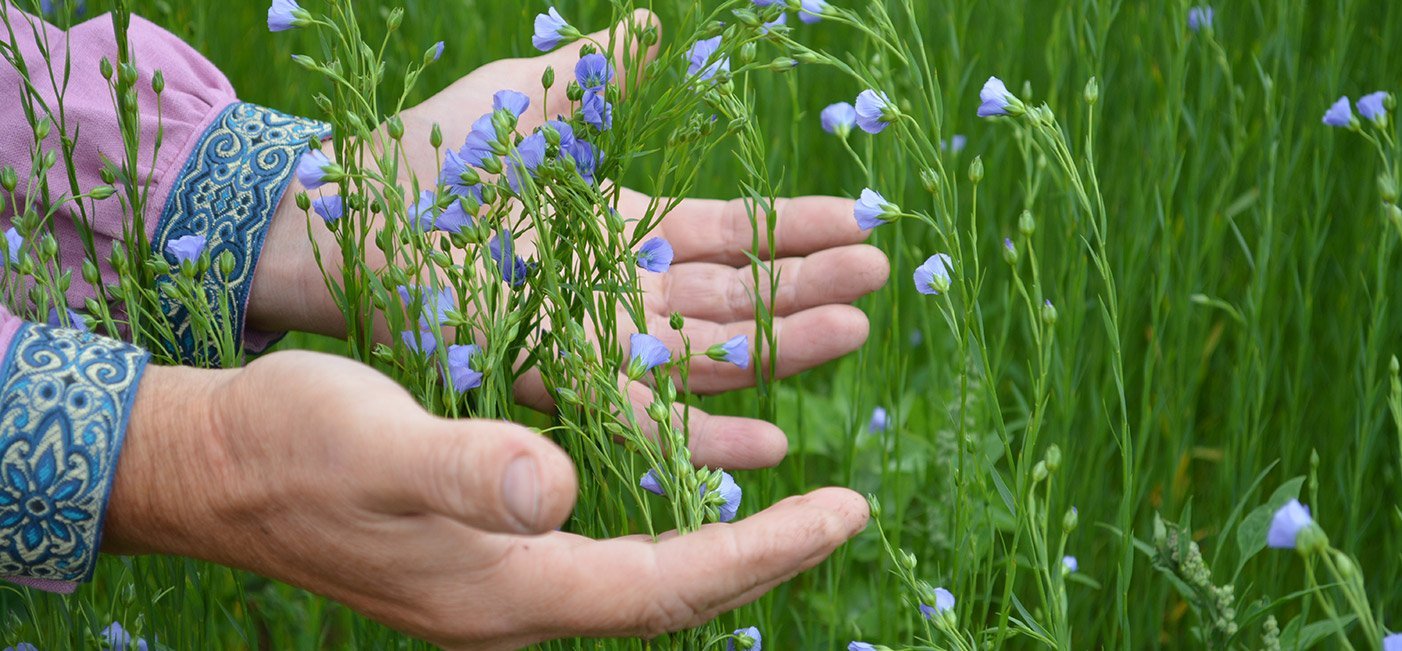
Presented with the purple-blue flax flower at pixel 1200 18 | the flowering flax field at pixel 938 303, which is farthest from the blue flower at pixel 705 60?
the purple-blue flax flower at pixel 1200 18

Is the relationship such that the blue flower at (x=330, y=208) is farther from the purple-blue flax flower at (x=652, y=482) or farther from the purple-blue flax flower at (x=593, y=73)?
the purple-blue flax flower at (x=652, y=482)

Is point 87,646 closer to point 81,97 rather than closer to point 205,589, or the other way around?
point 205,589

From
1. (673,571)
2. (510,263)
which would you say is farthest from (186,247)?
(673,571)

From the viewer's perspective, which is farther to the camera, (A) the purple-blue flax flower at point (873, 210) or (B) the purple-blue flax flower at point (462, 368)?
(A) the purple-blue flax flower at point (873, 210)

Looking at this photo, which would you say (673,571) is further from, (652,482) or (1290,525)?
(1290,525)

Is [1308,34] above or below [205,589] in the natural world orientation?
above

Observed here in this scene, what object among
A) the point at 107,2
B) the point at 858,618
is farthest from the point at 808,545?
the point at 107,2
